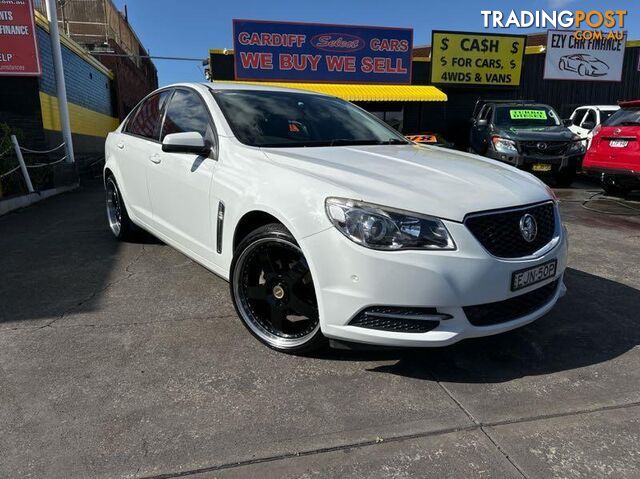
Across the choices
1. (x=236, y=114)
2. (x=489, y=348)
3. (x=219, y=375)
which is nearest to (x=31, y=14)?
(x=236, y=114)

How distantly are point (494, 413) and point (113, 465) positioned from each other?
174cm

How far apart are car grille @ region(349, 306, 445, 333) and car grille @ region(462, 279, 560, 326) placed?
0.70ft

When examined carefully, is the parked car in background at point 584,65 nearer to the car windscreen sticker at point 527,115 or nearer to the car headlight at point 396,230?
the car windscreen sticker at point 527,115

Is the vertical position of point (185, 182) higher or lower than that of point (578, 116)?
higher

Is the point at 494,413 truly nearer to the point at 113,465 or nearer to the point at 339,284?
the point at 339,284

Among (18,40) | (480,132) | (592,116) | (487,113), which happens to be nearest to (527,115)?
(487,113)

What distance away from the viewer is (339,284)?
246 centimetres

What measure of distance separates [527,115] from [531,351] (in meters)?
9.53

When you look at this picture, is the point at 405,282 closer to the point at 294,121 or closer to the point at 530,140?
the point at 294,121

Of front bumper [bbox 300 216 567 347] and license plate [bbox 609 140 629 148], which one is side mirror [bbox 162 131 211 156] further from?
license plate [bbox 609 140 629 148]

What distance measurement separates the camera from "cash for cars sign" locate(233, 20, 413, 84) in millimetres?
16562

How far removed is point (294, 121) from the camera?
367cm

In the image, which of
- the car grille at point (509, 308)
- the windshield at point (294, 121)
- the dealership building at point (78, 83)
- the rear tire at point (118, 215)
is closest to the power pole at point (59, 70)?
the dealership building at point (78, 83)

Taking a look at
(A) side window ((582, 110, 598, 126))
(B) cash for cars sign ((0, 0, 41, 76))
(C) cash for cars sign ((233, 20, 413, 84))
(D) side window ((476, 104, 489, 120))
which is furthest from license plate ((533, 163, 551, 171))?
(B) cash for cars sign ((0, 0, 41, 76))
